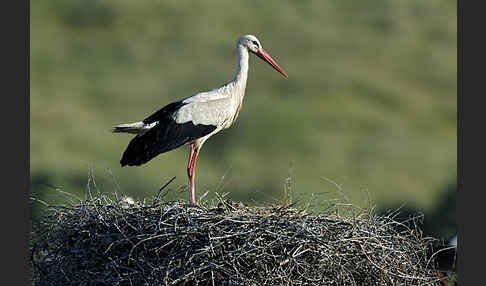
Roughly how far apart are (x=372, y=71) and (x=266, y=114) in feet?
19.2

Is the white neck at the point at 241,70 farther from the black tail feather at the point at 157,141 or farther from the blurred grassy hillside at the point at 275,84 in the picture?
the blurred grassy hillside at the point at 275,84

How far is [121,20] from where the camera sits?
34781 millimetres

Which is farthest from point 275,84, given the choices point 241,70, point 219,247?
point 219,247

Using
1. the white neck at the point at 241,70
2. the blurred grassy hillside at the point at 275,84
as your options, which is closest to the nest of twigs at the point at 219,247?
the white neck at the point at 241,70

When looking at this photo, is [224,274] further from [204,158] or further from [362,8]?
[362,8]

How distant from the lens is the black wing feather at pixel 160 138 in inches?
267

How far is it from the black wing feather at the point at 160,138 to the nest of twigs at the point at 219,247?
94cm

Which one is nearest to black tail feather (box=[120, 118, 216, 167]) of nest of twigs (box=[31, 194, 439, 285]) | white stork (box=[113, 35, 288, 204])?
white stork (box=[113, 35, 288, 204])

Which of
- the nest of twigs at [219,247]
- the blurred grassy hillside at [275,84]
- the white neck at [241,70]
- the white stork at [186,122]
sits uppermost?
the white neck at [241,70]

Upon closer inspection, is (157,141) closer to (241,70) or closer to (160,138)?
(160,138)

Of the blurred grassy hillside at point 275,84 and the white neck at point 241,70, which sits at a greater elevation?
the white neck at point 241,70

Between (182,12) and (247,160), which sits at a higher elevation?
(182,12)

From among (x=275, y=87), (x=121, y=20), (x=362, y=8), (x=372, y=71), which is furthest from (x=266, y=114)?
(x=362, y=8)

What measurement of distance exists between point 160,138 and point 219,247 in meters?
1.74
